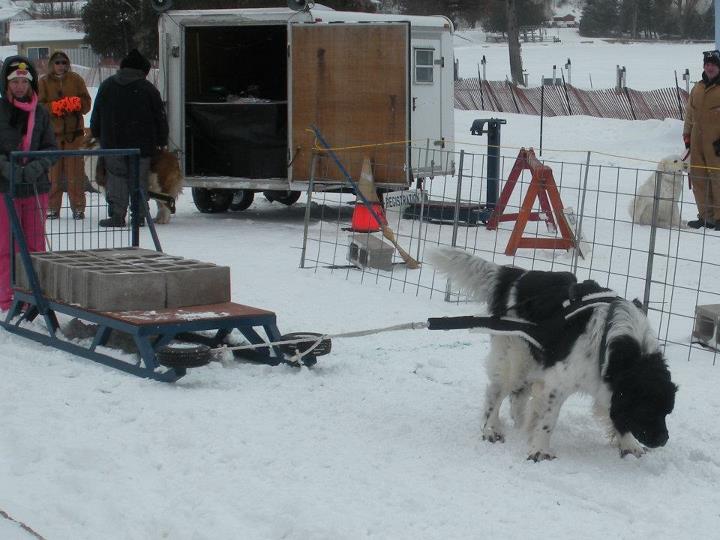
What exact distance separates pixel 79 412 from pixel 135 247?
240 cm

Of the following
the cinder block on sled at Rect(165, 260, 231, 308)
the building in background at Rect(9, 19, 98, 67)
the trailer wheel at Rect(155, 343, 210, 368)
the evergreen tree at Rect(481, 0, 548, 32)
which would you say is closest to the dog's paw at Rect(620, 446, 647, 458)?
the trailer wheel at Rect(155, 343, 210, 368)

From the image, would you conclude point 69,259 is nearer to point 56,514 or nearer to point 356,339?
point 356,339

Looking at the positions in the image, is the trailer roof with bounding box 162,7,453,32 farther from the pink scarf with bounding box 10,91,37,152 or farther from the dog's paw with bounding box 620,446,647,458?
the dog's paw with bounding box 620,446,647,458

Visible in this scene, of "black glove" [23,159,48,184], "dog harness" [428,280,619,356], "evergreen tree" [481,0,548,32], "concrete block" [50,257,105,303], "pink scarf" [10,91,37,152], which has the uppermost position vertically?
"evergreen tree" [481,0,548,32]

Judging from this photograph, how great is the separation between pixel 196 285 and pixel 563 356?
8.00 ft

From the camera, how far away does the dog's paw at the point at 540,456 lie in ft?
15.4

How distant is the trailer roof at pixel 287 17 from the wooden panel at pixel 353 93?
13cm

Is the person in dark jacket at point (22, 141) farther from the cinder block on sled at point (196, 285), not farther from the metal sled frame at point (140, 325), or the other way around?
the cinder block on sled at point (196, 285)

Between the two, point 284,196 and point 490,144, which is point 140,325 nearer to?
point 490,144

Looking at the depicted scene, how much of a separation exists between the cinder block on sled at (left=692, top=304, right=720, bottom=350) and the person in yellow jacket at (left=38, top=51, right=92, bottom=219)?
23.3 ft

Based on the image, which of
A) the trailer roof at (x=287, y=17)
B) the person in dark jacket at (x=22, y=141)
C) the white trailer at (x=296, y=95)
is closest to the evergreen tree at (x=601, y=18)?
the white trailer at (x=296, y=95)

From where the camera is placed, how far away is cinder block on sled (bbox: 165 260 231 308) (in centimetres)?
620

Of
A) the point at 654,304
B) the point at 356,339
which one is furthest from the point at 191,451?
the point at 654,304

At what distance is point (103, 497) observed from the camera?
4.15 meters
